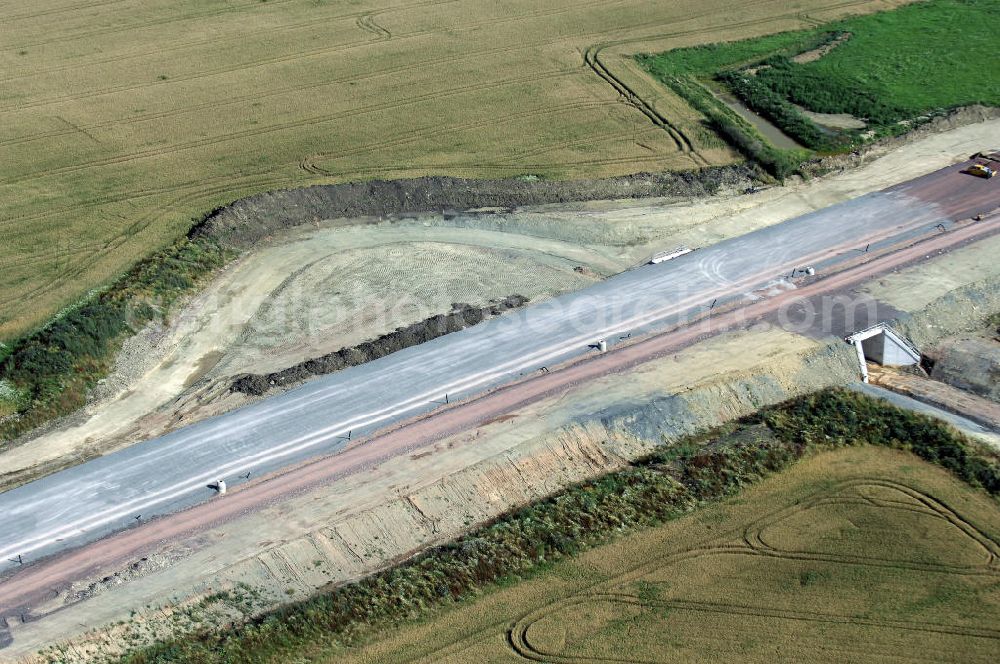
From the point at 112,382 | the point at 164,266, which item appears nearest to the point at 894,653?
the point at 112,382

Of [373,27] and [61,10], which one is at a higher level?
[61,10]

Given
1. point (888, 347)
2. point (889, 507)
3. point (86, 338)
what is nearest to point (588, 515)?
point (889, 507)

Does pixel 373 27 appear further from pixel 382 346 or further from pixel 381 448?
pixel 381 448

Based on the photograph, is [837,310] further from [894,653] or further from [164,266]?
[164,266]

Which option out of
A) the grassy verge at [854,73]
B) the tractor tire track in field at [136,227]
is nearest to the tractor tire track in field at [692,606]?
the grassy verge at [854,73]

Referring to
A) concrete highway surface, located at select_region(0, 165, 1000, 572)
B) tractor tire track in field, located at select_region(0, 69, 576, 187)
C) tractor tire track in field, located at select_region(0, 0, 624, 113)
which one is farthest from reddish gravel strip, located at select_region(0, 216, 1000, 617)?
tractor tire track in field, located at select_region(0, 0, 624, 113)

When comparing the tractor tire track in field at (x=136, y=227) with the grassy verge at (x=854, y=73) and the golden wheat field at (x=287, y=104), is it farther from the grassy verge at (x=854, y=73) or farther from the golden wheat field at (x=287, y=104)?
the grassy verge at (x=854, y=73)
